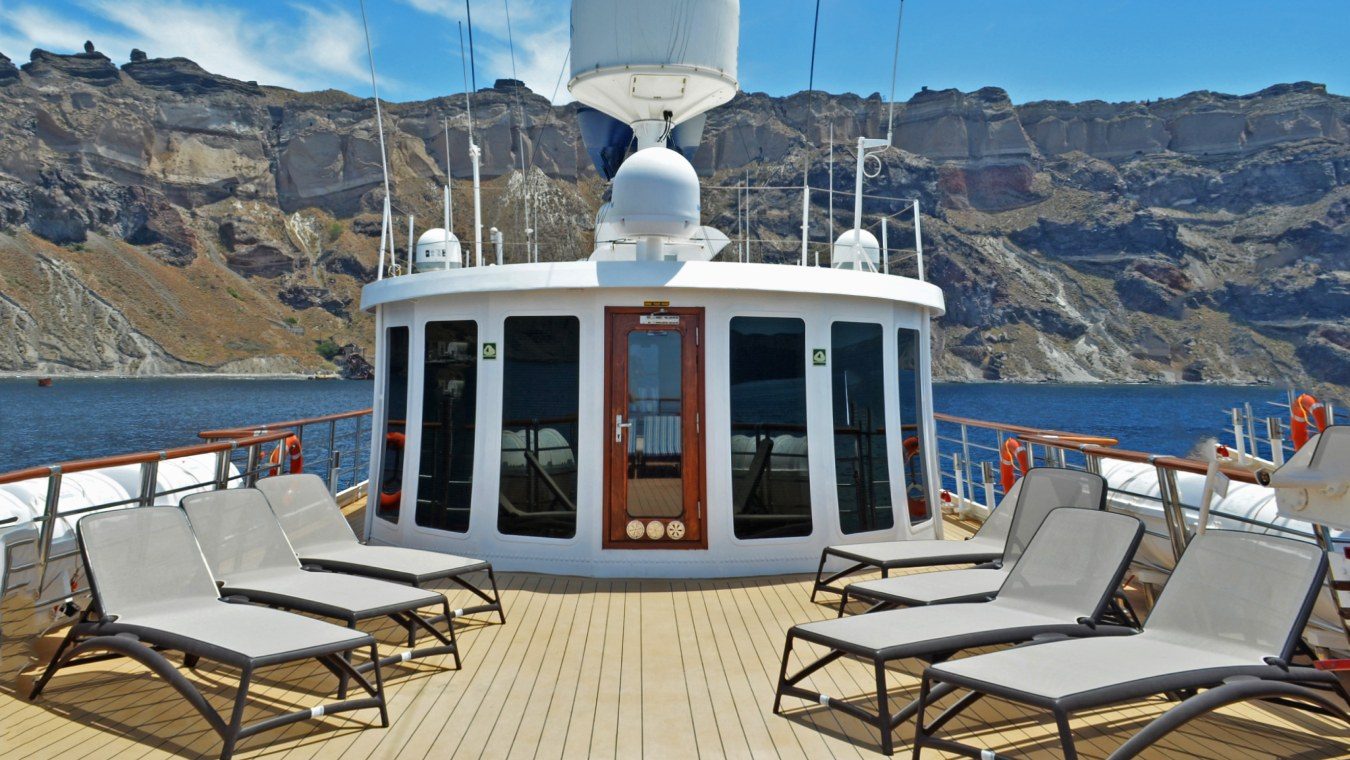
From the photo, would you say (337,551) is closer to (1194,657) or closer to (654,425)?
(654,425)

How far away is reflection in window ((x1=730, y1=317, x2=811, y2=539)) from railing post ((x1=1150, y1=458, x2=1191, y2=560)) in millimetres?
2108

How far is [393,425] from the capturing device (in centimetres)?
636

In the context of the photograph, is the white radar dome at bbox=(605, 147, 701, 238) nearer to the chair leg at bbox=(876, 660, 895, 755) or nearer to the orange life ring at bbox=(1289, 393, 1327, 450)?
the chair leg at bbox=(876, 660, 895, 755)

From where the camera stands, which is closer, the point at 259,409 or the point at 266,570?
the point at 266,570

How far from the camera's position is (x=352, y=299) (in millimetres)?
115438

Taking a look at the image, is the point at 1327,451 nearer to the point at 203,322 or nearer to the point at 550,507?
the point at 550,507

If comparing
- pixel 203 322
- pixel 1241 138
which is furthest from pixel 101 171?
pixel 1241 138

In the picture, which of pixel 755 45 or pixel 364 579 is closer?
pixel 364 579

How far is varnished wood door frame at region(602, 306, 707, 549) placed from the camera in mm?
5633

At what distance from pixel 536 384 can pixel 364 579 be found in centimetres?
191

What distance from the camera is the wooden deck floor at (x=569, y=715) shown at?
304 cm

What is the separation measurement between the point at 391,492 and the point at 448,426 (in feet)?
2.40

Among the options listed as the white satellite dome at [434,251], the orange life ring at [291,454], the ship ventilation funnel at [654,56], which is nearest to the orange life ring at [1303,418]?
the ship ventilation funnel at [654,56]

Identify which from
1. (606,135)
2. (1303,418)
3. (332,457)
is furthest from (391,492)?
(1303,418)
